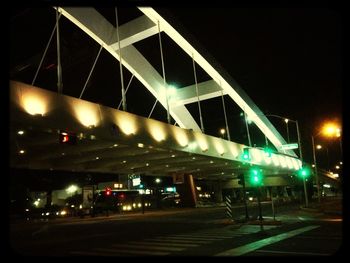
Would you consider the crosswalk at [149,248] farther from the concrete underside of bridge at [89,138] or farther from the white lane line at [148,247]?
the concrete underside of bridge at [89,138]

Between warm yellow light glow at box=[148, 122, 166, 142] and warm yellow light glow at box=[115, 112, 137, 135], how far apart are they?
81.9 inches

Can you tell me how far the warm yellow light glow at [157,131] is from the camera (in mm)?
30922

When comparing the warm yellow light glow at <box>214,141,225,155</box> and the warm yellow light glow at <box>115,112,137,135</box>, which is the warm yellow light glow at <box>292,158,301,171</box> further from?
the warm yellow light glow at <box>115,112,137,135</box>

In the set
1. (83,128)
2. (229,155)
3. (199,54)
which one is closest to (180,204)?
(229,155)

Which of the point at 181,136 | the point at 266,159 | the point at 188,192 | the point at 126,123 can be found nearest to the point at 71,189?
the point at 188,192

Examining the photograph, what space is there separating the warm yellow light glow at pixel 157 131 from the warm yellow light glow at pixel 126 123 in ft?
6.83

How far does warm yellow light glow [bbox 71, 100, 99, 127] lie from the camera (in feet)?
78.3

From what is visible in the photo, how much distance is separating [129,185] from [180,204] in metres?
11.6

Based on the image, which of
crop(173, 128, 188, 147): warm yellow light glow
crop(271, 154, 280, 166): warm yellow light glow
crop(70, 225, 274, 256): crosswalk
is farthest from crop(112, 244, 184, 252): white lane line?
crop(271, 154, 280, 166): warm yellow light glow

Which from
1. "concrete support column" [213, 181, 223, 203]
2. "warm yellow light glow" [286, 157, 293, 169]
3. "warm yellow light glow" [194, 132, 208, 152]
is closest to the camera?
"warm yellow light glow" [194, 132, 208, 152]

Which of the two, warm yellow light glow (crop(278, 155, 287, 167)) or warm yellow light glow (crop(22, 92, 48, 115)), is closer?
warm yellow light glow (crop(22, 92, 48, 115))

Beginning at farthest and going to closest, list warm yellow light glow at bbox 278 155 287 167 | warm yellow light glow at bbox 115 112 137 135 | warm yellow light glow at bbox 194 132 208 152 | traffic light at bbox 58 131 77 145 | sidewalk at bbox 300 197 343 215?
1. warm yellow light glow at bbox 278 155 287 167
2. warm yellow light glow at bbox 194 132 208 152
3. sidewalk at bbox 300 197 343 215
4. warm yellow light glow at bbox 115 112 137 135
5. traffic light at bbox 58 131 77 145

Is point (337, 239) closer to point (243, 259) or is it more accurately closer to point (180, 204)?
point (243, 259)

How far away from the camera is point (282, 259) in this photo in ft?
37.7
